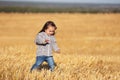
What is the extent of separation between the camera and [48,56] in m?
8.88

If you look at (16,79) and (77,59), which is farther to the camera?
(77,59)

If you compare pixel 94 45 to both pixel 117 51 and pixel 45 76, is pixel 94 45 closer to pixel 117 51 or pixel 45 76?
pixel 117 51

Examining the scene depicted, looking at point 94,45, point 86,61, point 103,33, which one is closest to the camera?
point 86,61

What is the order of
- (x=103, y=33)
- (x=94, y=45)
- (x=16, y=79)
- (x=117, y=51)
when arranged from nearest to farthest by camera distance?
(x=16, y=79) < (x=117, y=51) < (x=94, y=45) < (x=103, y=33)

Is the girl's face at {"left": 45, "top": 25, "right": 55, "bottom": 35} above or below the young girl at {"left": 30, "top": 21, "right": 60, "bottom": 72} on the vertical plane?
above

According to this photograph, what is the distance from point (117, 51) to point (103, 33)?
1007cm

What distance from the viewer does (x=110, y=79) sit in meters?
7.86

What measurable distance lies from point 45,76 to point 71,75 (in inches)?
25.4

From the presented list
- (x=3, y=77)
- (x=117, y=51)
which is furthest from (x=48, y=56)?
(x=117, y=51)

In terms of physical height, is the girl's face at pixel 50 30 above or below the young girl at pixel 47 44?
above

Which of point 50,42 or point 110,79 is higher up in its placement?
point 50,42

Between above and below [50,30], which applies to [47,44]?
below

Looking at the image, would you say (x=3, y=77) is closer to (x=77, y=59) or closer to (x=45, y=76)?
(x=45, y=76)

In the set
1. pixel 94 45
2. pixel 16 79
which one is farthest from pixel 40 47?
pixel 94 45
